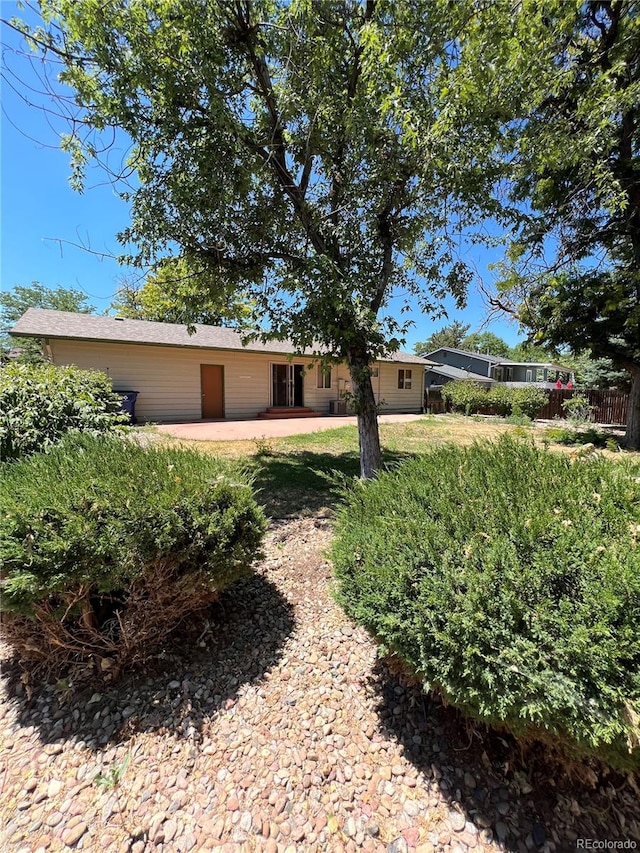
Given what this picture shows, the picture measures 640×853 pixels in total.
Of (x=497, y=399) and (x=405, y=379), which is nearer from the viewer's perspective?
(x=497, y=399)

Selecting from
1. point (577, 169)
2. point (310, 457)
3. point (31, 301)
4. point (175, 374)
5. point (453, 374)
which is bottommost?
point (310, 457)

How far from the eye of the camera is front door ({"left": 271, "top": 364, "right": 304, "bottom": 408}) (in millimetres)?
16453

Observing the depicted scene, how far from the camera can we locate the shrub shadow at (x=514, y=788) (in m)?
1.43

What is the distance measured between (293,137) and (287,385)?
12126mm

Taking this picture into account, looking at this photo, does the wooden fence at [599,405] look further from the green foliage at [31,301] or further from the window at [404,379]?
the green foliage at [31,301]

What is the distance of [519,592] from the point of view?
4.63 feet

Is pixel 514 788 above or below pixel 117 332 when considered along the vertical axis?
below

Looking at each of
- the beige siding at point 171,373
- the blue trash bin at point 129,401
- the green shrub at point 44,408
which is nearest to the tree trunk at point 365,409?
the green shrub at point 44,408

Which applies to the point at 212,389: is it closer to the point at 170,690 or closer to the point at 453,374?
the point at 170,690

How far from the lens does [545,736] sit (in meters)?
1.40

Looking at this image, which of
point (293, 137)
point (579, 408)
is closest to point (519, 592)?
point (293, 137)

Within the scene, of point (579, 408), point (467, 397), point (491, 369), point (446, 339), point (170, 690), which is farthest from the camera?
point (446, 339)

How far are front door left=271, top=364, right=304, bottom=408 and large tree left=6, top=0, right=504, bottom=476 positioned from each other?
10688 mm

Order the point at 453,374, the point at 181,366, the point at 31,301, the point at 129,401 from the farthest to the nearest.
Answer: the point at 453,374 < the point at 31,301 < the point at 181,366 < the point at 129,401
